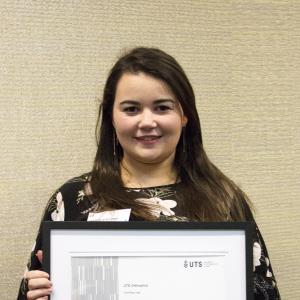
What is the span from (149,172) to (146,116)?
154 mm

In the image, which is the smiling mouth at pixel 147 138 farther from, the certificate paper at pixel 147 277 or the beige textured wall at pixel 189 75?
the beige textured wall at pixel 189 75

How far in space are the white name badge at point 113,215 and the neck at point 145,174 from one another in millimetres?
106

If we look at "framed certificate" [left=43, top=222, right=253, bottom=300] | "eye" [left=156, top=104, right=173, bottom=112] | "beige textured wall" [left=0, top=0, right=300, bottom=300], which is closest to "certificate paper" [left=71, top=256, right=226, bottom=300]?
"framed certificate" [left=43, top=222, right=253, bottom=300]

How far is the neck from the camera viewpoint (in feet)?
A: 3.09

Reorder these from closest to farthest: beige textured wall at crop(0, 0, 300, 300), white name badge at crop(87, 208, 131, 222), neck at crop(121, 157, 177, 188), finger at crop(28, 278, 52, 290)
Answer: finger at crop(28, 278, 52, 290), white name badge at crop(87, 208, 131, 222), neck at crop(121, 157, 177, 188), beige textured wall at crop(0, 0, 300, 300)

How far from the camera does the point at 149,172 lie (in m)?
0.95

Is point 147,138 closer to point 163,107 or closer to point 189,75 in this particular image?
point 163,107

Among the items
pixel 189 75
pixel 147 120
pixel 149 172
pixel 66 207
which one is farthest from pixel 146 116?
pixel 189 75

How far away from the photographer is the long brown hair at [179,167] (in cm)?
88

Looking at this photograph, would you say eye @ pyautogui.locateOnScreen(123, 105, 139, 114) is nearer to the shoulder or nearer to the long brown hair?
the long brown hair

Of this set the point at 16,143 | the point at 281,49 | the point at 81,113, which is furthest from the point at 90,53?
the point at 281,49

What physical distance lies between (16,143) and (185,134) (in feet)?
1.56

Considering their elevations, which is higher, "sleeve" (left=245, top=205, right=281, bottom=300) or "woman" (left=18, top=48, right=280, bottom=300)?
"woman" (left=18, top=48, right=280, bottom=300)

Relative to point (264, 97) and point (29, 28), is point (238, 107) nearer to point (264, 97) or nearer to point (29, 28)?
point (264, 97)
